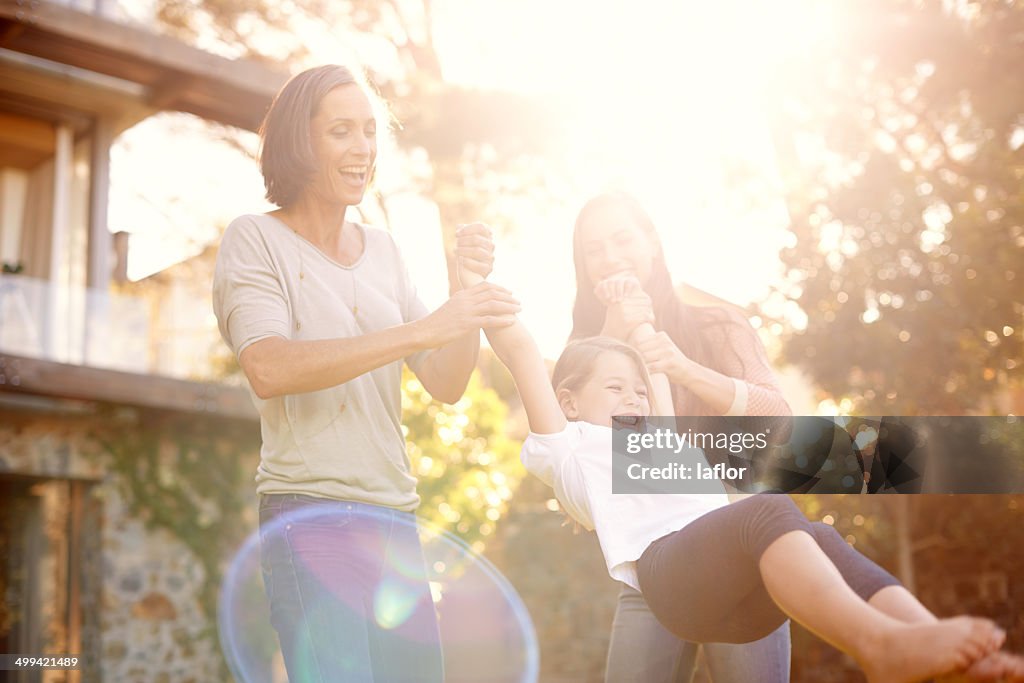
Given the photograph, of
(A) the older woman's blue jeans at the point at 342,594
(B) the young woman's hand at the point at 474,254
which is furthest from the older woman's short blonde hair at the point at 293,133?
(A) the older woman's blue jeans at the point at 342,594

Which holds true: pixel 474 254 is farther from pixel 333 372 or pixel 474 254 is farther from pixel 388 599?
pixel 388 599

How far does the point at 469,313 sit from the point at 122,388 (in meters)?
5.48

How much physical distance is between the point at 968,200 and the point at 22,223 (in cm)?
679

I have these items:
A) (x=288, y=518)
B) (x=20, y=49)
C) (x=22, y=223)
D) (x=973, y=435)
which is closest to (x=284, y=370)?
(x=288, y=518)

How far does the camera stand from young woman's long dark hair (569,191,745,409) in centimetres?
212

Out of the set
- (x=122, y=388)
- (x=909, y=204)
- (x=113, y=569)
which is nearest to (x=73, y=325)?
(x=122, y=388)

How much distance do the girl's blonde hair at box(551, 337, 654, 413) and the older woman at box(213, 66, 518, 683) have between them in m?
0.19

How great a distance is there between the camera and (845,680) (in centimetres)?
655

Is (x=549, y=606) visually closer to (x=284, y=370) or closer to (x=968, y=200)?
(x=968, y=200)

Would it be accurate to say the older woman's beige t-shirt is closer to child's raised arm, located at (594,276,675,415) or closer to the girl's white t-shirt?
the girl's white t-shirt

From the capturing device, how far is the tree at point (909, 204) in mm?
5930

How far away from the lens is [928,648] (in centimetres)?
120

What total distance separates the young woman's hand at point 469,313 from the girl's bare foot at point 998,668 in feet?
2.82

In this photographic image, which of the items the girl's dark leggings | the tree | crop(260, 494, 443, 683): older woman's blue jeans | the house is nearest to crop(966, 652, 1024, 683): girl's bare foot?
the girl's dark leggings
